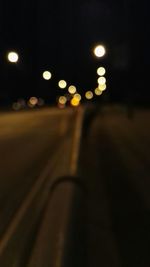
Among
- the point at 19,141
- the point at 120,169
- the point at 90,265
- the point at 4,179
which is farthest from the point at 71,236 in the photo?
the point at 19,141

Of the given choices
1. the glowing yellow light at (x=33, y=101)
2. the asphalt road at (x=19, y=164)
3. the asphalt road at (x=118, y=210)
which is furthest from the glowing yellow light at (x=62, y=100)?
the asphalt road at (x=118, y=210)

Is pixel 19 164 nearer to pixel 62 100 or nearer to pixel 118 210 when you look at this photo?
pixel 118 210

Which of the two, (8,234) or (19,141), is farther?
(19,141)

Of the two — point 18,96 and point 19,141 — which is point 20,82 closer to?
point 18,96

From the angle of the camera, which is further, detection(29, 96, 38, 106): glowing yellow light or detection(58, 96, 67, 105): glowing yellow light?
detection(58, 96, 67, 105): glowing yellow light

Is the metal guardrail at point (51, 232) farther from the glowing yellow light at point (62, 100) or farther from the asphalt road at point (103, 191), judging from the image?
the glowing yellow light at point (62, 100)

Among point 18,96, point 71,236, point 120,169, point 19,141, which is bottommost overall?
point 18,96

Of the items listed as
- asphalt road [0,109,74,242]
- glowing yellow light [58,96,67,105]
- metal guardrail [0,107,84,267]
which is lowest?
glowing yellow light [58,96,67,105]

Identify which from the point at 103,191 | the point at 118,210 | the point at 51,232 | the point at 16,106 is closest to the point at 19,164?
the point at 103,191

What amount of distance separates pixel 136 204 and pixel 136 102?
80.8 metres

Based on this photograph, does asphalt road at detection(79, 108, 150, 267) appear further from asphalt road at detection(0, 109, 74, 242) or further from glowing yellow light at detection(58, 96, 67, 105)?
glowing yellow light at detection(58, 96, 67, 105)

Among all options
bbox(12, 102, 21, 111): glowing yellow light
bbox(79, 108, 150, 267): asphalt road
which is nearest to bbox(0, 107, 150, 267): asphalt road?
bbox(79, 108, 150, 267): asphalt road

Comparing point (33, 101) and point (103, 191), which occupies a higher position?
point (103, 191)

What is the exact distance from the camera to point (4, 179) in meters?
16.6
